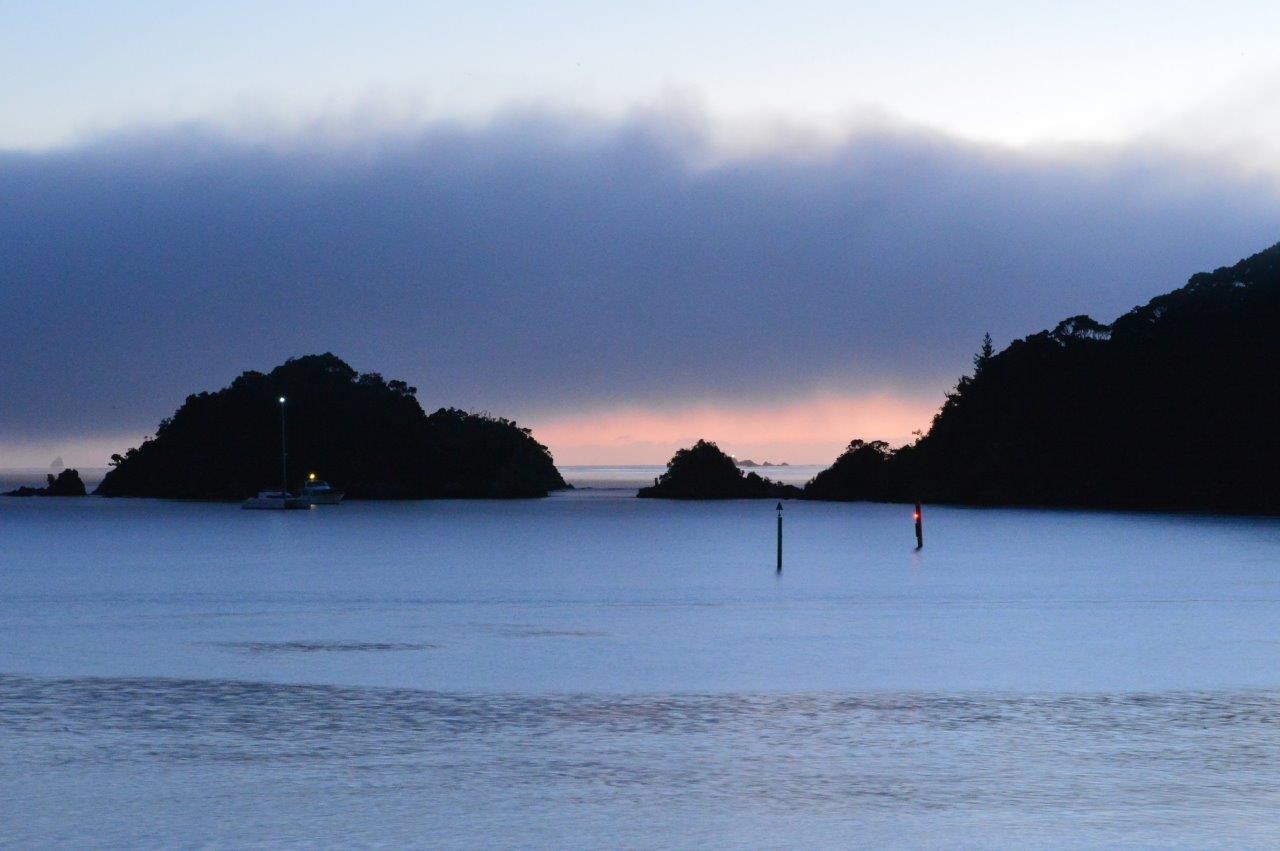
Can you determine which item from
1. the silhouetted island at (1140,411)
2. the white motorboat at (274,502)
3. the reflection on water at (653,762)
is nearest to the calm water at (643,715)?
the reflection on water at (653,762)

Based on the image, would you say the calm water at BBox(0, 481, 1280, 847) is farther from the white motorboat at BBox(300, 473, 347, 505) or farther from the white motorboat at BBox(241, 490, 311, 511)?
the white motorboat at BBox(300, 473, 347, 505)

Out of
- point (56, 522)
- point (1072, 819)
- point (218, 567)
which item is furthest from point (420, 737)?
point (56, 522)

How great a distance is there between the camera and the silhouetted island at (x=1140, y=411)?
112m

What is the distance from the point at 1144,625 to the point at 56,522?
4184 inches

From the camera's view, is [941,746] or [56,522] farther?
[56,522]

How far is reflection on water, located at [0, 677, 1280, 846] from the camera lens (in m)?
11.6

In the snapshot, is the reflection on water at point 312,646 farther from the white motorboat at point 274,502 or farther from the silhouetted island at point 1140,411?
the white motorboat at point 274,502

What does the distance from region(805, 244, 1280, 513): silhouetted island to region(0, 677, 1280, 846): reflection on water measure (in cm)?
9962

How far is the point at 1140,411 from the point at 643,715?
113767 mm

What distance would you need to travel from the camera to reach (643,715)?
17.0 meters

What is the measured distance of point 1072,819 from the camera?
38.3ft

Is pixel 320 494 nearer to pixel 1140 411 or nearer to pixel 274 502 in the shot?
pixel 274 502

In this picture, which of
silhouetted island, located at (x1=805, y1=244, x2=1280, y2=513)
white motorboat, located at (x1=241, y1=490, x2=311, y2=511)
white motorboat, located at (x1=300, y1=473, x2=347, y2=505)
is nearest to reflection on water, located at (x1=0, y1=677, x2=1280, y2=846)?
silhouetted island, located at (x1=805, y1=244, x2=1280, y2=513)

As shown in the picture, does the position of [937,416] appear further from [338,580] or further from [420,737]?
[420,737]
